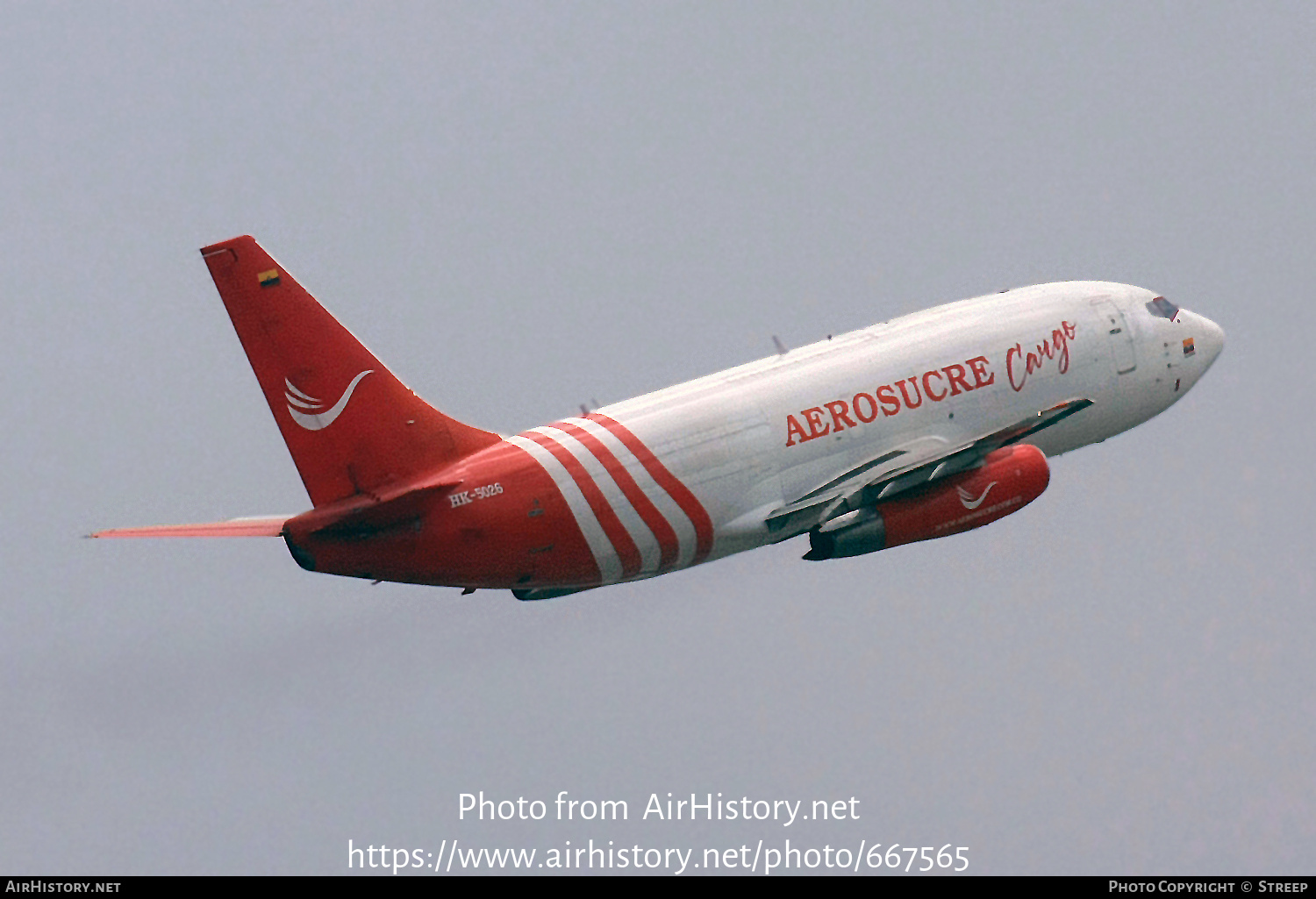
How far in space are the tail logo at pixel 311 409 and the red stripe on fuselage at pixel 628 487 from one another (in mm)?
6087

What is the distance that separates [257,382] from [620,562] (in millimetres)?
9808

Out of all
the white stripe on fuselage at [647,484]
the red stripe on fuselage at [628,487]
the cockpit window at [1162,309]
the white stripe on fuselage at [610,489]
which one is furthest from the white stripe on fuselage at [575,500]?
Answer: the cockpit window at [1162,309]

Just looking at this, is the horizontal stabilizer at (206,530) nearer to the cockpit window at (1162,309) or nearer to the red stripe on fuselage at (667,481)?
the red stripe on fuselage at (667,481)

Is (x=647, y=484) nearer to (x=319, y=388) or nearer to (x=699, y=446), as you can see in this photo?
(x=699, y=446)

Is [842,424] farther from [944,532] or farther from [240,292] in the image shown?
[240,292]

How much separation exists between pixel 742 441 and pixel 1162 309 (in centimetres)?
1469

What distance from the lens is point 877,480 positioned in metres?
56.8

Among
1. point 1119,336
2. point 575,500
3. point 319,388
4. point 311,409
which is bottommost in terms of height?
point 1119,336

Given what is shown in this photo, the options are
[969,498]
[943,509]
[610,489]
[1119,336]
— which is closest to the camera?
[610,489]

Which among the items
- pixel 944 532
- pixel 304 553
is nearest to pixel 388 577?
pixel 304 553

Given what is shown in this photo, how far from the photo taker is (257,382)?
51.0 m

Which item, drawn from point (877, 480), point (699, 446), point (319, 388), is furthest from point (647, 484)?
point (319, 388)

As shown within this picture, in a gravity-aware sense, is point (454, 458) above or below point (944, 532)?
above

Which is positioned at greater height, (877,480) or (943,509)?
(877,480)
